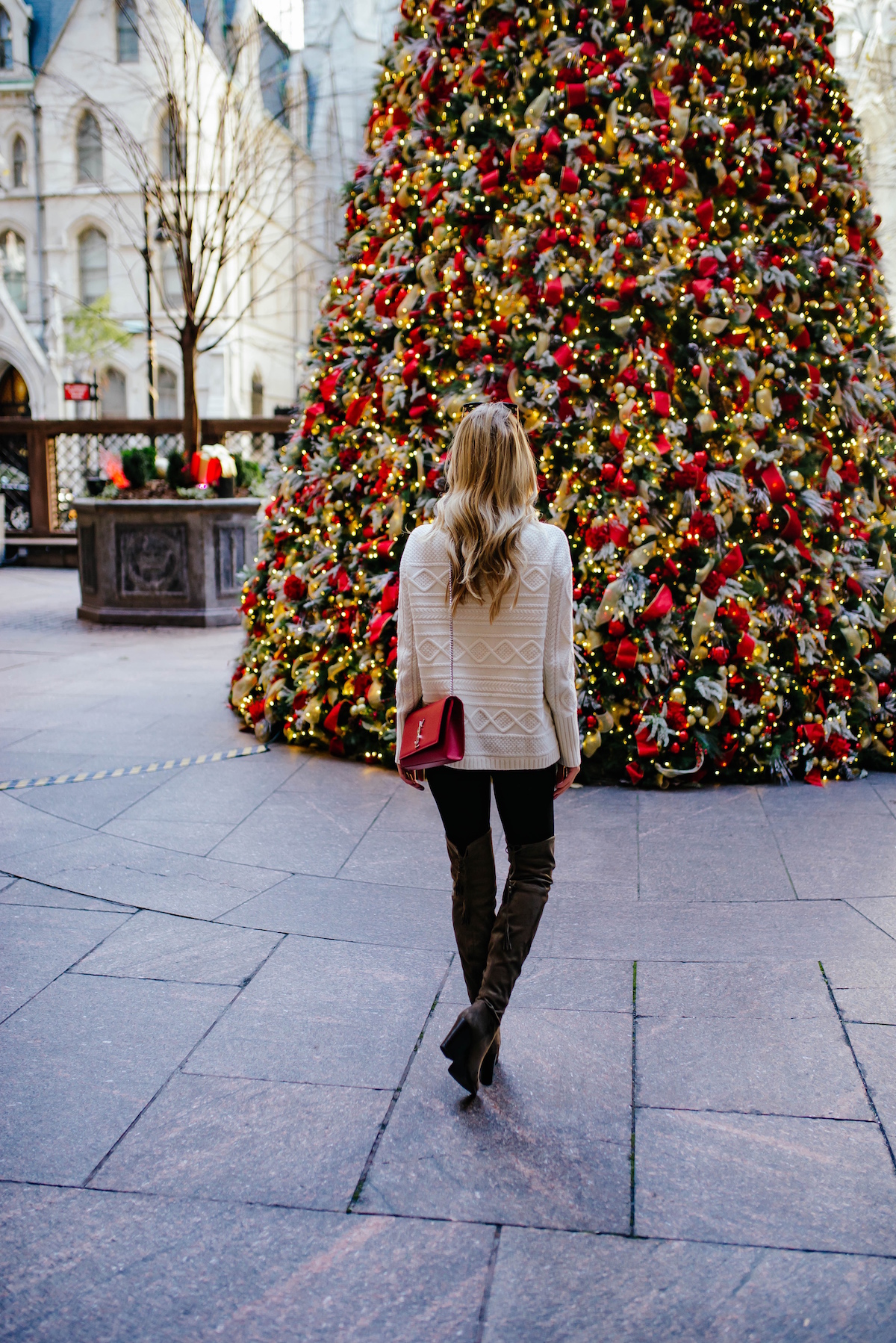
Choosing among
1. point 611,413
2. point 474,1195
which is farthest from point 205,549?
point 474,1195

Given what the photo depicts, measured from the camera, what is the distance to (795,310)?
584cm

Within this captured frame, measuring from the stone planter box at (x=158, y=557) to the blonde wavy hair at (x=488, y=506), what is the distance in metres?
9.43

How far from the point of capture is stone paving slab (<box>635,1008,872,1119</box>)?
299 cm

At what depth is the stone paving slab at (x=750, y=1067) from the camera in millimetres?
2990

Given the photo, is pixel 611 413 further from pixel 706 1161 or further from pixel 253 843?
pixel 706 1161

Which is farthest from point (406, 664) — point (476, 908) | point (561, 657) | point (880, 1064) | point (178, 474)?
point (178, 474)

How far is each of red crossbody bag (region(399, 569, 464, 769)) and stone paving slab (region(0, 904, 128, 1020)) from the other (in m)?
1.72

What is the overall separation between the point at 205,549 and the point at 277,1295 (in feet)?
34.1

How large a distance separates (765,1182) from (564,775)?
1.14 meters

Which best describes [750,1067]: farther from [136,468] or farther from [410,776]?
[136,468]

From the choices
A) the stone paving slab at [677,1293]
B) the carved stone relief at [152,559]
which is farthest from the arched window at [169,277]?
the stone paving slab at [677,1293]

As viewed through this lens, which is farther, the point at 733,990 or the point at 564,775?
the point at 733,990

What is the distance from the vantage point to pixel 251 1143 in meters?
2.82

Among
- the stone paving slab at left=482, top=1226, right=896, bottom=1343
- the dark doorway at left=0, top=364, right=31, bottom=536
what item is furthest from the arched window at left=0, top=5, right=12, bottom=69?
the stone paving slab at left=482, top=1226, right=896, bottom=1343
